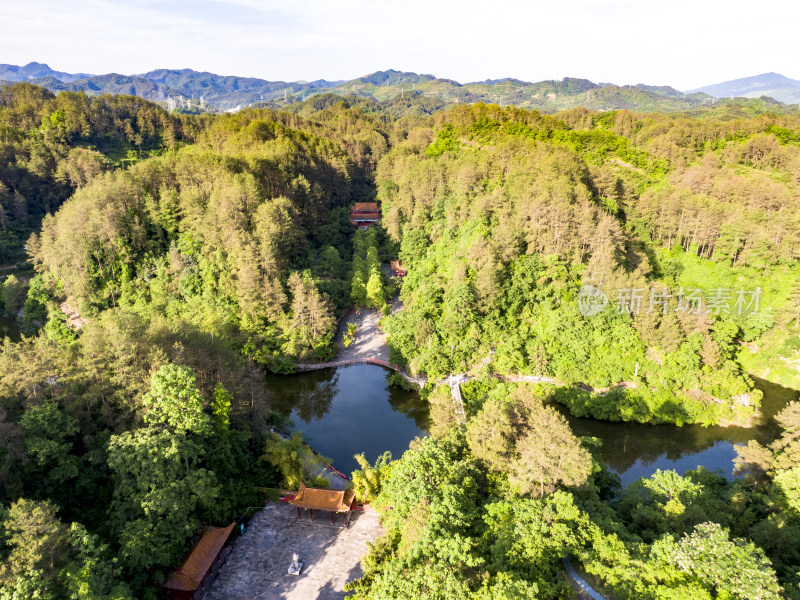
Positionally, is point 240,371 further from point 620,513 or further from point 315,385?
point 620,513

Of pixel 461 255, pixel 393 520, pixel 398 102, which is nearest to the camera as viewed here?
pixel 393 520

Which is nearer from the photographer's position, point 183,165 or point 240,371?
point 240,371

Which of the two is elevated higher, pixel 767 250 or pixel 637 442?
pixel 767 250

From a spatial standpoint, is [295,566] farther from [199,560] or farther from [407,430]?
[407,430]

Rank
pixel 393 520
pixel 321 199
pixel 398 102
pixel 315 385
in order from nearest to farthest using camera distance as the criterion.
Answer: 1. pixel 393 520
2. pixel 315 385
3. pixel 321 199
4. pixel 398 102

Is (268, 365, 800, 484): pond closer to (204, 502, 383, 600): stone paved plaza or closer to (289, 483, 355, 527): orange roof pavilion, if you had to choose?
(289, 483, 355, 527): orange roof pavilion

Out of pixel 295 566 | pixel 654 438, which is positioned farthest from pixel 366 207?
pixel 295 566

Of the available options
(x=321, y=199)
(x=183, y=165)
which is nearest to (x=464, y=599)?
(x=183, y=165)

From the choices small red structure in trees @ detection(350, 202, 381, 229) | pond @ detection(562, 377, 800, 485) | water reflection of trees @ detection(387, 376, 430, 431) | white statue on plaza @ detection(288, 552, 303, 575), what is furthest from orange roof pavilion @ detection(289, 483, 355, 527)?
small red structure in trees @ detection(350, 202, 381, 229)
